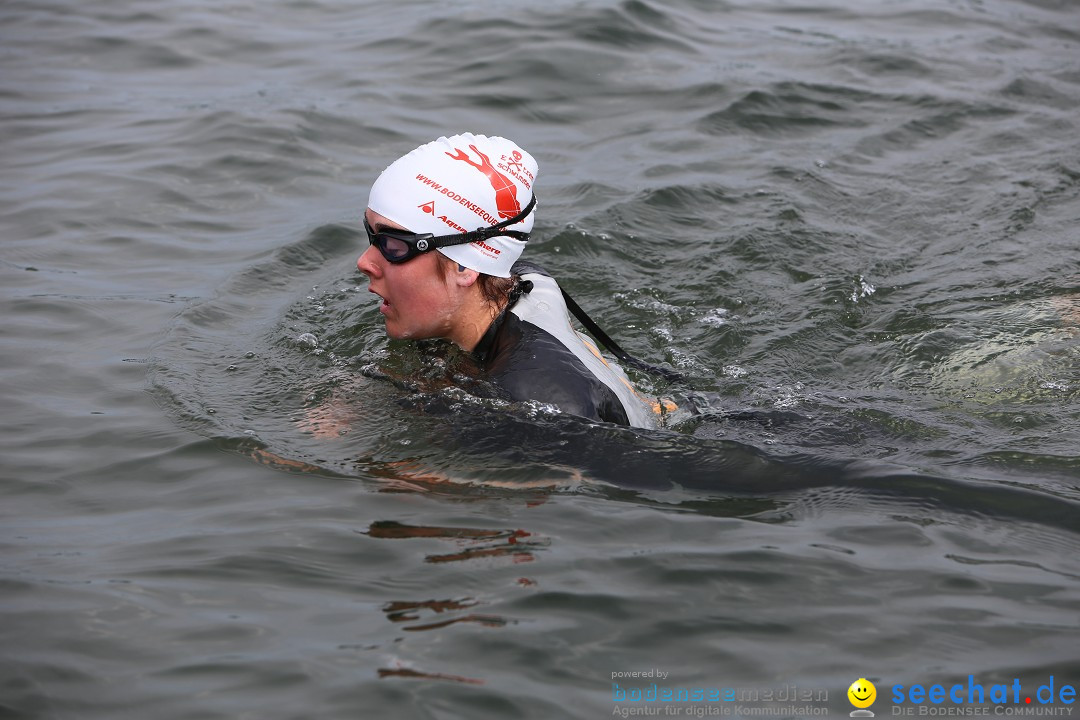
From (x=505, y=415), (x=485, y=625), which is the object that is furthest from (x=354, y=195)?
(x=485, y=625)

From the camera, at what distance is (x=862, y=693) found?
3416 millimetres

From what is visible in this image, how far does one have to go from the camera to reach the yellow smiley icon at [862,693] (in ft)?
11.1

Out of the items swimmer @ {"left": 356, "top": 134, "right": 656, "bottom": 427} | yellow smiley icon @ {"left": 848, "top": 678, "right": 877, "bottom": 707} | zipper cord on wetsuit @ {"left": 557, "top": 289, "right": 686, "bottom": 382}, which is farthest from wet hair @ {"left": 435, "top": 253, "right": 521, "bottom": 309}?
yellow smiley icon @ {"left": 848, "top": 678, "right": 877, "bottom": 707}

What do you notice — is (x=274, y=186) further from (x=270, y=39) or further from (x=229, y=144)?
(x=270, y=39)

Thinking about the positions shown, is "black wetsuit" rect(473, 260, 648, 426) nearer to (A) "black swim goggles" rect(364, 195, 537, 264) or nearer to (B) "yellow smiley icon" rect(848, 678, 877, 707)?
(A) "black swim goggles" rect(364, 195, 537, 264)

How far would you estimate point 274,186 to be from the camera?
9320 mm

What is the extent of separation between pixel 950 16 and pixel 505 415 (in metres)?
12.2

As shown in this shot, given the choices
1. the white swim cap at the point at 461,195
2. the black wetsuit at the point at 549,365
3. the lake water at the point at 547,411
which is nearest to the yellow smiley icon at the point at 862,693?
the lake water at the point at 547,411

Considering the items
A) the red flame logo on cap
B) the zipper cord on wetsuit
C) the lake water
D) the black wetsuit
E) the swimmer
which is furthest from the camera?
the zipper cord on wetsuit

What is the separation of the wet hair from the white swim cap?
0.04m

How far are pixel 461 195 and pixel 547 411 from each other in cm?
116

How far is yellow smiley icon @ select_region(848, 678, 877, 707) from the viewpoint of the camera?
338cm

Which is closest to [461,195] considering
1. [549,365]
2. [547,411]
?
[549,365]

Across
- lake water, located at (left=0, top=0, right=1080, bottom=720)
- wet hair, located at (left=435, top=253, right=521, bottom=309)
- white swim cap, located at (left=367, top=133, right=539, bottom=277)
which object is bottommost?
lake water, located at (left=0, top=0, right=1080, bottom=720)
